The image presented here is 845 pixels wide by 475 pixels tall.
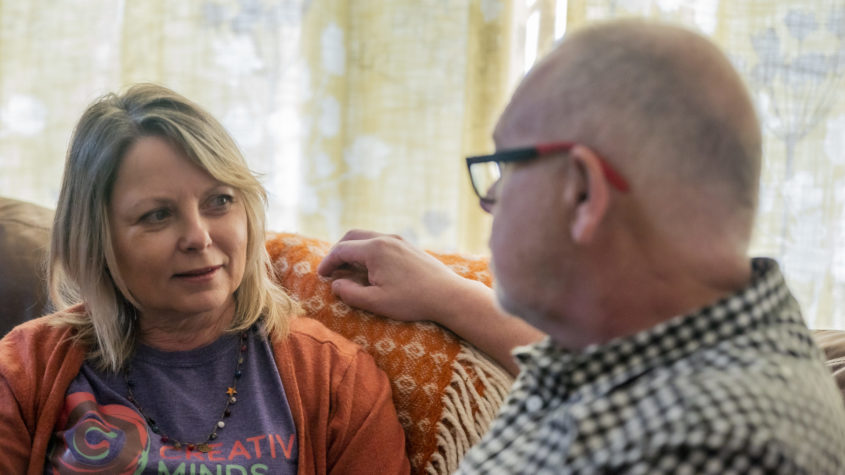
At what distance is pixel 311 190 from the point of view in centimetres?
230

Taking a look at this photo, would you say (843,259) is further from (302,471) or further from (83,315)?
(83,315)

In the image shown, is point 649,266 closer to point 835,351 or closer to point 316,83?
point 835,351

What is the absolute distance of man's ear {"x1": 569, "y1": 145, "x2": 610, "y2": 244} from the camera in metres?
0.64

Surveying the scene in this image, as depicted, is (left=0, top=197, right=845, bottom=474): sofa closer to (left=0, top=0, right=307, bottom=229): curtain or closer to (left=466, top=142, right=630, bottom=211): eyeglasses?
(left=466, top=142, right=630, bottom=211): eyeglasses

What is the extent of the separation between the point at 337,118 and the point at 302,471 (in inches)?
51.6

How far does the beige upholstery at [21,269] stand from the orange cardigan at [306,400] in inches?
10.9

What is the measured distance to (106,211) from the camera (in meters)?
1.29

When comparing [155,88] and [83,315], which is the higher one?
[155,88]

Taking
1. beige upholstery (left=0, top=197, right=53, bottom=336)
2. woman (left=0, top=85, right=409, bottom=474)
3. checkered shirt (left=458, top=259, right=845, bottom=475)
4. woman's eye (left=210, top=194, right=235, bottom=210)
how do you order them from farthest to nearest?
beige upholstery (left=0, top=197, right=53, bottom=336) < woman's eye (left=210, top=194, right=235, bottom=210) < woman (left=0, top=85, right=409, bottom=474) < checkered shirt (left=458, top=259, right=845, bottom=475)

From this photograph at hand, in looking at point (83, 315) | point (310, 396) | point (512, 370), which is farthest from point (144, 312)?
point (512, 370)

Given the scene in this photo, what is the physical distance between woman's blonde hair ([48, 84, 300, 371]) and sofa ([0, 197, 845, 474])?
10cm

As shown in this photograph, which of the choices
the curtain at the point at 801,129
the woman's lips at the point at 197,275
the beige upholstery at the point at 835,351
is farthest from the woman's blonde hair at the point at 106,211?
the curtain at the point at 801,129

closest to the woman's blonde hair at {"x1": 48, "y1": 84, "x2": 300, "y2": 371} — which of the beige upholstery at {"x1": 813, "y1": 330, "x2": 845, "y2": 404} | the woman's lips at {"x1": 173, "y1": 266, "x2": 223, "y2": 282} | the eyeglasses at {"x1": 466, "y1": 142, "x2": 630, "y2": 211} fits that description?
the woman's lips at {"x1": 173, "y1": 266, "x2": 223, "y2": 282}

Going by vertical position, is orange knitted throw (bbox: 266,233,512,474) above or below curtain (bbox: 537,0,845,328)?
below
